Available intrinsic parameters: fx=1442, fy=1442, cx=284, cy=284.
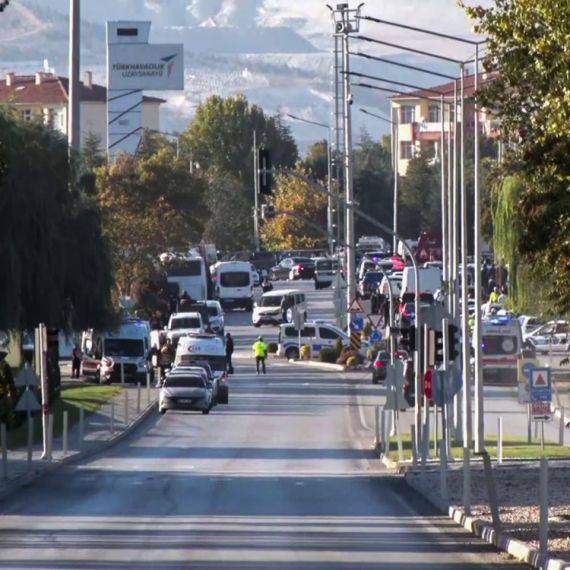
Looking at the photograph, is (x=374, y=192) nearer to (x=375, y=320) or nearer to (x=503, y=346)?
(x=375, y=320)

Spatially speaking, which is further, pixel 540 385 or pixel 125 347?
pixel 125 347

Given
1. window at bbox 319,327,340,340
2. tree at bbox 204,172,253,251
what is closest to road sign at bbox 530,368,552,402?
window at bbox 319,327,340,340

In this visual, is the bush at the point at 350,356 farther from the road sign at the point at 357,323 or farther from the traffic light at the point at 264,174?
the traffic light at the point at 264,174

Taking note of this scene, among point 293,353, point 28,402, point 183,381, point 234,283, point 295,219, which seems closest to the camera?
point 28,402

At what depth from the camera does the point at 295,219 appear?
127m

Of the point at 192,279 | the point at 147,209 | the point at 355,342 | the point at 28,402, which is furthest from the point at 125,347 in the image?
the point at 28,402

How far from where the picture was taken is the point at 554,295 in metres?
24.3

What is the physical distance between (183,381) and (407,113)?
107788 millimetres

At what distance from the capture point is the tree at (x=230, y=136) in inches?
5684

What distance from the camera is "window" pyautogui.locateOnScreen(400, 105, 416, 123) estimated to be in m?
148

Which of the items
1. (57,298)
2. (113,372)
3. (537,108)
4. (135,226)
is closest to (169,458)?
(57,298)

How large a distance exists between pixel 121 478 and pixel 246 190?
111 metres

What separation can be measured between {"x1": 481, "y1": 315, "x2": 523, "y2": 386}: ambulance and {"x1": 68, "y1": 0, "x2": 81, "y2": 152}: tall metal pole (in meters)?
22.0

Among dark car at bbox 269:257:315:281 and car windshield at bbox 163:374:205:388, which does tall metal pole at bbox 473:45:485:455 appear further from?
dark car at bbox 269:257:315:281
